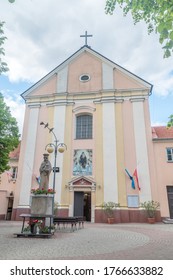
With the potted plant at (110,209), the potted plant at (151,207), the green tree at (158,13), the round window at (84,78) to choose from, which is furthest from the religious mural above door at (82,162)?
the green tree at (158,13)

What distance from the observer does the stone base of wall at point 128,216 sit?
17.5m

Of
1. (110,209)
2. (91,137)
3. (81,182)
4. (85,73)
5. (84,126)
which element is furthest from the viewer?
(85,73)

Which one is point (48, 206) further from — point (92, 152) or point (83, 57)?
point (83, 57)

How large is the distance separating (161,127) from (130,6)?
64.8 ft

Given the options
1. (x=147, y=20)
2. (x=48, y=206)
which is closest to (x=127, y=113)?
(x=48, y=206)

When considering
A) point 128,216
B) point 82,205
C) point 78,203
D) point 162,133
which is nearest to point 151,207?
point 128,216

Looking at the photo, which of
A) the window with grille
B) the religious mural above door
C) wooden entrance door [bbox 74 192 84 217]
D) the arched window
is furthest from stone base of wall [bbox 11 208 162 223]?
the arched window

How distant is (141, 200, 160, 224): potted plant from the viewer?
16.7 meters

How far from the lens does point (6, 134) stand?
53.9ft

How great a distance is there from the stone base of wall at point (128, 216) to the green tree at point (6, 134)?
8.59 meters

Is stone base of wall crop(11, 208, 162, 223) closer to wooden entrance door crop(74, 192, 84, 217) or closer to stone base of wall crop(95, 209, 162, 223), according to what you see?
stone base of wall crop(95, 209, 162, 223)

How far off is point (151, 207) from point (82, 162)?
7015mm

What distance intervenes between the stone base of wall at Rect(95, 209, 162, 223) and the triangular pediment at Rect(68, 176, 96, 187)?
264 centimetres

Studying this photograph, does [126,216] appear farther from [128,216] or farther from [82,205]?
[82,205]
